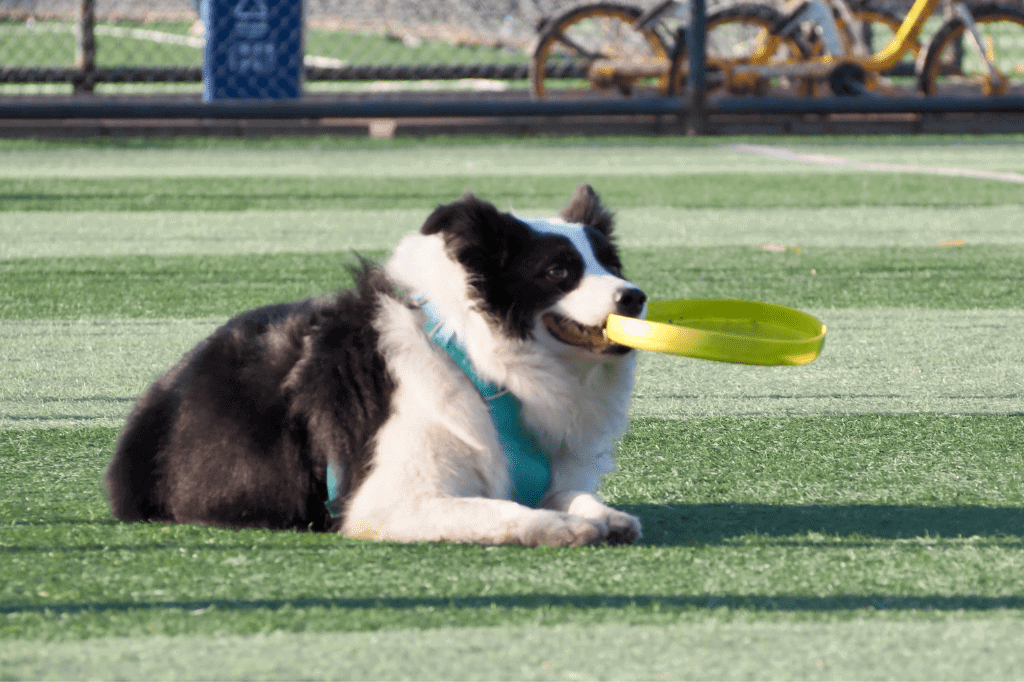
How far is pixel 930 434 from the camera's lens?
12.4 ft

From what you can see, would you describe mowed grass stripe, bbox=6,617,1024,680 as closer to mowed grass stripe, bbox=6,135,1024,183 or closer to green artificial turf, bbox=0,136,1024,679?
green artificial turf, bbox=0,136,1024,679

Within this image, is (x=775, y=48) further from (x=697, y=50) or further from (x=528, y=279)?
(x=528, y=279)

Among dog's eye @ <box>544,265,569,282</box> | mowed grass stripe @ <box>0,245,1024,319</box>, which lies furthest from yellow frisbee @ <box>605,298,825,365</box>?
mowed grass stripe @ <box>0,245,1024,319</box>

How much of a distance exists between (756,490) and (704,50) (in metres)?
9.65

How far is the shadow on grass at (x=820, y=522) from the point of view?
2.84m

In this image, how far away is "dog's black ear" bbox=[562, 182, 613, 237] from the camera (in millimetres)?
3137

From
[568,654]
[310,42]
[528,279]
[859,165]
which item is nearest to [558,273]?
[528,279]

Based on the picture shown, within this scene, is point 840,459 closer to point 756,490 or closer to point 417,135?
point 756,490

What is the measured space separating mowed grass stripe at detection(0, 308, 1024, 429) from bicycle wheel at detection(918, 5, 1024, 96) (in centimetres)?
887

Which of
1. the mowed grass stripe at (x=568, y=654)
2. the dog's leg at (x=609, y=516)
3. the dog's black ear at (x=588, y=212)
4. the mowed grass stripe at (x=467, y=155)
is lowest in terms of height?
the mowed grass stripe at (x=467, y=155)

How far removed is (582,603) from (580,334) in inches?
27.1

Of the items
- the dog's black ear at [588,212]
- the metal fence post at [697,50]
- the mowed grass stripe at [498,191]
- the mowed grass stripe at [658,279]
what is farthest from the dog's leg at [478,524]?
the metal fence post at [697,50]

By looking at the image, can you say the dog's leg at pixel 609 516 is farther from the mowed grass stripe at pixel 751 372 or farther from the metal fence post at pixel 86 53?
the metal fence post at pixel 86 53

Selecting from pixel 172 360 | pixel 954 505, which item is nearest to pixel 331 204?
pixel 172 360
